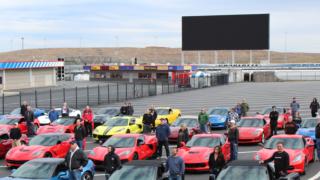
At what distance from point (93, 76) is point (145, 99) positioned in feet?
143

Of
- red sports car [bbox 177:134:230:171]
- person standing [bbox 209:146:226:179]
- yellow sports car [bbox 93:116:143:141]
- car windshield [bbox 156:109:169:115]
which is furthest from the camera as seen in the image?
car windshield [bbox 156:109:169:115]

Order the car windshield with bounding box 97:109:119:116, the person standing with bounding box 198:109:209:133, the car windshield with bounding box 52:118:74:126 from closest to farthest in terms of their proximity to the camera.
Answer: the person standing with bounding box 198:109:209:133, the car windshield with bounding box 52:118:74:126, the car windshield with bounding box 97:109:119:116

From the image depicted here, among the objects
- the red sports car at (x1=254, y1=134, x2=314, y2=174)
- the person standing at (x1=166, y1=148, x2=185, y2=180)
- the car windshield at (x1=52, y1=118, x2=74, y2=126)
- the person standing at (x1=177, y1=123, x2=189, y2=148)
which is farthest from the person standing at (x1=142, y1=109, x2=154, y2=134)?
the person standing at (x1=166, y1=148, x2=185, y2=180)

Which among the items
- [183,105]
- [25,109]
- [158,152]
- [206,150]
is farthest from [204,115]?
[183,105]

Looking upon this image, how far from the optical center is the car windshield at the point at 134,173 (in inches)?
490

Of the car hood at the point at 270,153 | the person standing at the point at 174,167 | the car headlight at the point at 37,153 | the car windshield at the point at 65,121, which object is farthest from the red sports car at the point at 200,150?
the car windshield at the point at 65,121

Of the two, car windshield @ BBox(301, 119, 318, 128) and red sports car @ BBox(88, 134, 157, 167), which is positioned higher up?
car windshield @ BBox(301, 119, 318, 128)

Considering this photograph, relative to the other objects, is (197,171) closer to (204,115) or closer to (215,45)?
(204,115)

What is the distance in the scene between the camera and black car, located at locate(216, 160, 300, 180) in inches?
461

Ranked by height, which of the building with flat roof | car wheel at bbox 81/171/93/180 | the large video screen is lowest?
car wheel at bbox 81/171/93/180

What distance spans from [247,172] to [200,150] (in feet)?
19.4

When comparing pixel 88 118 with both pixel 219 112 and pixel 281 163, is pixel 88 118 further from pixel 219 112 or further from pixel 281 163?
pixel 281 163

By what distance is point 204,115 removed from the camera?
77.8ft

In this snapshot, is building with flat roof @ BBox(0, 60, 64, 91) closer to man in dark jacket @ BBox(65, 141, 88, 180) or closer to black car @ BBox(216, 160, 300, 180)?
man in dark jacket @ BBox(65, 141, 88, 180)
